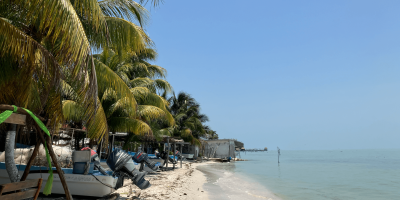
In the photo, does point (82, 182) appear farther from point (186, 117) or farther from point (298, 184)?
point (186, 117)

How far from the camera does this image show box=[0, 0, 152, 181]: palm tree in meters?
4.34

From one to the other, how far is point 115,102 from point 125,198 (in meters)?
6.18

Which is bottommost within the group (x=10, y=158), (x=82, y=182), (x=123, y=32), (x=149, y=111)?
(x=82, y=182)

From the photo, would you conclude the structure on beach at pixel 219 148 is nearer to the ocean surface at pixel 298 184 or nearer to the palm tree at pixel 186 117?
the palm tree at pixel 186 117

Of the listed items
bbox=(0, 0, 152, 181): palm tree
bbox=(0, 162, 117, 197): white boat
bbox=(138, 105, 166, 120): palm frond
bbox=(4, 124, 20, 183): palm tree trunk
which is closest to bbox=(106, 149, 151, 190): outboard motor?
bbox=(0, 162, 117, 197): white boat

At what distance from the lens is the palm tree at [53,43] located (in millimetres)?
4336

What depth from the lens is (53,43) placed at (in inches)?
199

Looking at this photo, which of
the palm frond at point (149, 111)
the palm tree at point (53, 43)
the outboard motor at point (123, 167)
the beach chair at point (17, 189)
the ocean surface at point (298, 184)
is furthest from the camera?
the palm frond at point (149, 111)

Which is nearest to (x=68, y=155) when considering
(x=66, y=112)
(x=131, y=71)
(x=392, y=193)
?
(x=66, y=112)

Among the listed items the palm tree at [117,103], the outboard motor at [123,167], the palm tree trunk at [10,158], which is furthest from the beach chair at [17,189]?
the outboard motor at [123,167]

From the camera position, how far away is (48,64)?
5.04 meters

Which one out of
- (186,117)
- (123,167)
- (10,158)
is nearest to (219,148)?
(186,117)

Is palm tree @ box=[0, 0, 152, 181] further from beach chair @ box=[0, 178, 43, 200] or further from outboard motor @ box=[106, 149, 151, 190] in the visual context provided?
outboard motor @ box=[106, 149, 151, 190]

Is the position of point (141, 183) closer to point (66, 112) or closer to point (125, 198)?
point (125, 198)
